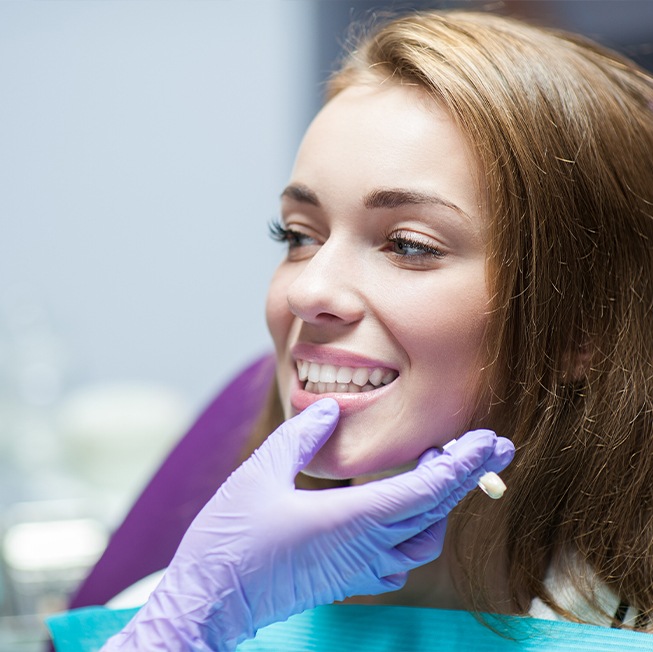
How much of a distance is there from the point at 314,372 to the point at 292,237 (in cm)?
22

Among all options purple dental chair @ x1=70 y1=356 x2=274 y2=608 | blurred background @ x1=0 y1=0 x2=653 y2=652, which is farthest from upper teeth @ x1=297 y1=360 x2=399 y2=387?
blurred background @ x1=0 y1=0 x2=653 y2=652

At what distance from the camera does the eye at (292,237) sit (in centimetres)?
115

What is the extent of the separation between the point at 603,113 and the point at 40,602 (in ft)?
4.71

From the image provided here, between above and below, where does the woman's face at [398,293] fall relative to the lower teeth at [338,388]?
above

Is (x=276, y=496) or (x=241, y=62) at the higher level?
(x=241, y=62)

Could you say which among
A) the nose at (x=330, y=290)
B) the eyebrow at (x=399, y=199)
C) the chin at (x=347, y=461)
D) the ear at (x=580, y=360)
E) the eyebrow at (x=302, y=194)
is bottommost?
the chin at (x=347, y=461)

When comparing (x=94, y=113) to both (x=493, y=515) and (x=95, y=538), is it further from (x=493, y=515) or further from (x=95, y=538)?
(x=493, y=515)

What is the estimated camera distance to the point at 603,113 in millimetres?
1065

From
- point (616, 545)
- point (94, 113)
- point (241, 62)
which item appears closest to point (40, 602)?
point (616, 545)

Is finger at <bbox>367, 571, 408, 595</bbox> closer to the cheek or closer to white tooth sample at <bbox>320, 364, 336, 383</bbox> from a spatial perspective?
white tooth sample at <bbox>320, 364, 336, 383</bbox>

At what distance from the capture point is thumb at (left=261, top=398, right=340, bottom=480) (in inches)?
37.4

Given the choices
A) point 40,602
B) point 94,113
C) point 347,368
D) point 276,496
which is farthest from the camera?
point 94,113

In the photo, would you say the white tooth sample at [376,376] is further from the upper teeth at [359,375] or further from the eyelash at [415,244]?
the eyelash at [415,244]

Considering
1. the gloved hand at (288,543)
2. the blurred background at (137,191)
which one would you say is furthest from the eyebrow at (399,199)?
the blurred background at (137,191)
